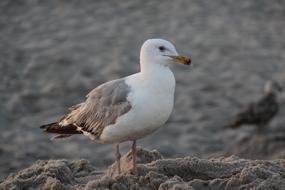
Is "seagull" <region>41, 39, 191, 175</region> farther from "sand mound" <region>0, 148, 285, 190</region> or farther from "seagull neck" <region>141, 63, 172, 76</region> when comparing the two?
"sand mound" <region>0, 148, 285, 190</region>

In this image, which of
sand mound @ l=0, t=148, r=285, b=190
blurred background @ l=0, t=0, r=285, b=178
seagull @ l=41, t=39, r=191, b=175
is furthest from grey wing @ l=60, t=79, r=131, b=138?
blurred background @ l=0, t=0, r=285, b=178

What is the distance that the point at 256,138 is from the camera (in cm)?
1321

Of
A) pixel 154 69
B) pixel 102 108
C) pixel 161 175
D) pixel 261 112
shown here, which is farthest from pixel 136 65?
pixel 161 175

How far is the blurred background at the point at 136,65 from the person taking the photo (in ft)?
42.2

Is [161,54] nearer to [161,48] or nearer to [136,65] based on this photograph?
[161,48]

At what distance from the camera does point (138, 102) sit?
281 inches

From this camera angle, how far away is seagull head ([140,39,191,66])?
290 inches

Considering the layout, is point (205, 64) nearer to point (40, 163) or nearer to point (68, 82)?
point (68, 82)

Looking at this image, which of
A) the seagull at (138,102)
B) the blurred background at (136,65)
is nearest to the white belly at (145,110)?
the seagull at (138,102)

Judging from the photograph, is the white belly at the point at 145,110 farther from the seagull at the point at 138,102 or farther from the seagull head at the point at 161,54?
the seagull head at the point at 161,54

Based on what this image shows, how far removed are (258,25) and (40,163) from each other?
984cm

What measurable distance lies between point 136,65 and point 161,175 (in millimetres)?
8167

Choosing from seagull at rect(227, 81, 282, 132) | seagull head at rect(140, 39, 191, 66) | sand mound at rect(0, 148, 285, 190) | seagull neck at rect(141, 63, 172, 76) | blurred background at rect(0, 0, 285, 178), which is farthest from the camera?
seagull at rect(227, 81, 282, 132)

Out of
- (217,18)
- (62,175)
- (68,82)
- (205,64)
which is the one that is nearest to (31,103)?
(68,82)
